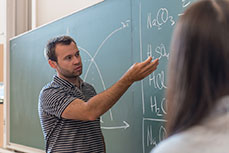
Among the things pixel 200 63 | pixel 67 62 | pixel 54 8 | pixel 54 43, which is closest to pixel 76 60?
pixel 67 62

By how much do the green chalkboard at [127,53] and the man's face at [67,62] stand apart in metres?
0.29

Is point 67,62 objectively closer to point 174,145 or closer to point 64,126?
point 64,126

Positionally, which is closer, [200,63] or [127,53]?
[200,63]

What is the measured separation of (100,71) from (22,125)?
139 centimetres

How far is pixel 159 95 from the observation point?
1673 mm

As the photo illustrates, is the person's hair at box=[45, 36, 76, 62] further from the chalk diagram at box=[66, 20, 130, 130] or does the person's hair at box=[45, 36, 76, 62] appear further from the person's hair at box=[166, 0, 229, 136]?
the person's hair at box=[166, 0, 229, 136]

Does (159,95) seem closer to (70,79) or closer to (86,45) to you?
(70,79)

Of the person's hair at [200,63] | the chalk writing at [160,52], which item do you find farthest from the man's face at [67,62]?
the person's hair at [200,63]

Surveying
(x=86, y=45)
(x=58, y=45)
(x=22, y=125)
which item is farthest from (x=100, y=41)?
(x=22, y=125)

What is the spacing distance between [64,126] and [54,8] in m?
1.67

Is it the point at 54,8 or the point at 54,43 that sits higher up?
the point at 54,8

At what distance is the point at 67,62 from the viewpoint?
5.89 feet

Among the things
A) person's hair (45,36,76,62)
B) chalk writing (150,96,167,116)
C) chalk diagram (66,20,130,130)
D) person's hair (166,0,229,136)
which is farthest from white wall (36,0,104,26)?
person's hair (166,0,229,136)

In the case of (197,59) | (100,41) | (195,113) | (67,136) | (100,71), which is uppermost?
(100,41)
